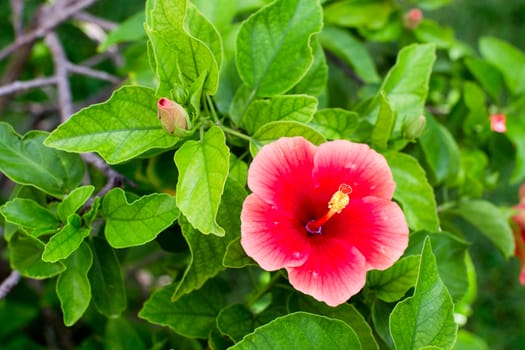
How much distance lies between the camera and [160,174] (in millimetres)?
1038

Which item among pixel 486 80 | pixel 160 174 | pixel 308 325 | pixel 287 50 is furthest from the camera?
pixel 486 80

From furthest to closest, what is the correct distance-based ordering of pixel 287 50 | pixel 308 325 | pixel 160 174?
pixel 160 174 → pixel 287 50 → pixel 308 325

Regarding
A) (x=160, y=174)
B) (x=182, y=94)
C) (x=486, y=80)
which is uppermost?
(x=182, y=94)

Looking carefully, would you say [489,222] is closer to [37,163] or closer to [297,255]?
[297,255]

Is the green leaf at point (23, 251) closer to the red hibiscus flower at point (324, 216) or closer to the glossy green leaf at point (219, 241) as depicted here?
the glossy green leaf at point (219, 241)

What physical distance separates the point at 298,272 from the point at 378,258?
100 millimetres

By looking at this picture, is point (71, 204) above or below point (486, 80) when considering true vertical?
above

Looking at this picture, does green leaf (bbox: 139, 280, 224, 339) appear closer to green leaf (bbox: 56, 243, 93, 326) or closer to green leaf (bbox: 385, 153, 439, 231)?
green leaf (bbox: 56, 243, 93, 326)

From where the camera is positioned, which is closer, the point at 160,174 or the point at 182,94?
the point at 182,94

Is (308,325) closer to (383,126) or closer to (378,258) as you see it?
(378,258)

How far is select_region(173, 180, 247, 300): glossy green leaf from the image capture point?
0.82 meters

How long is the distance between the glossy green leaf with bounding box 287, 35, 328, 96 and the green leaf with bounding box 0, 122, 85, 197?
0.33 metres

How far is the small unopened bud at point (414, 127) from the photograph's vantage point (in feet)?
3.05

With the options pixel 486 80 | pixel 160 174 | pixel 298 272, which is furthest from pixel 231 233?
pixel 486 80
